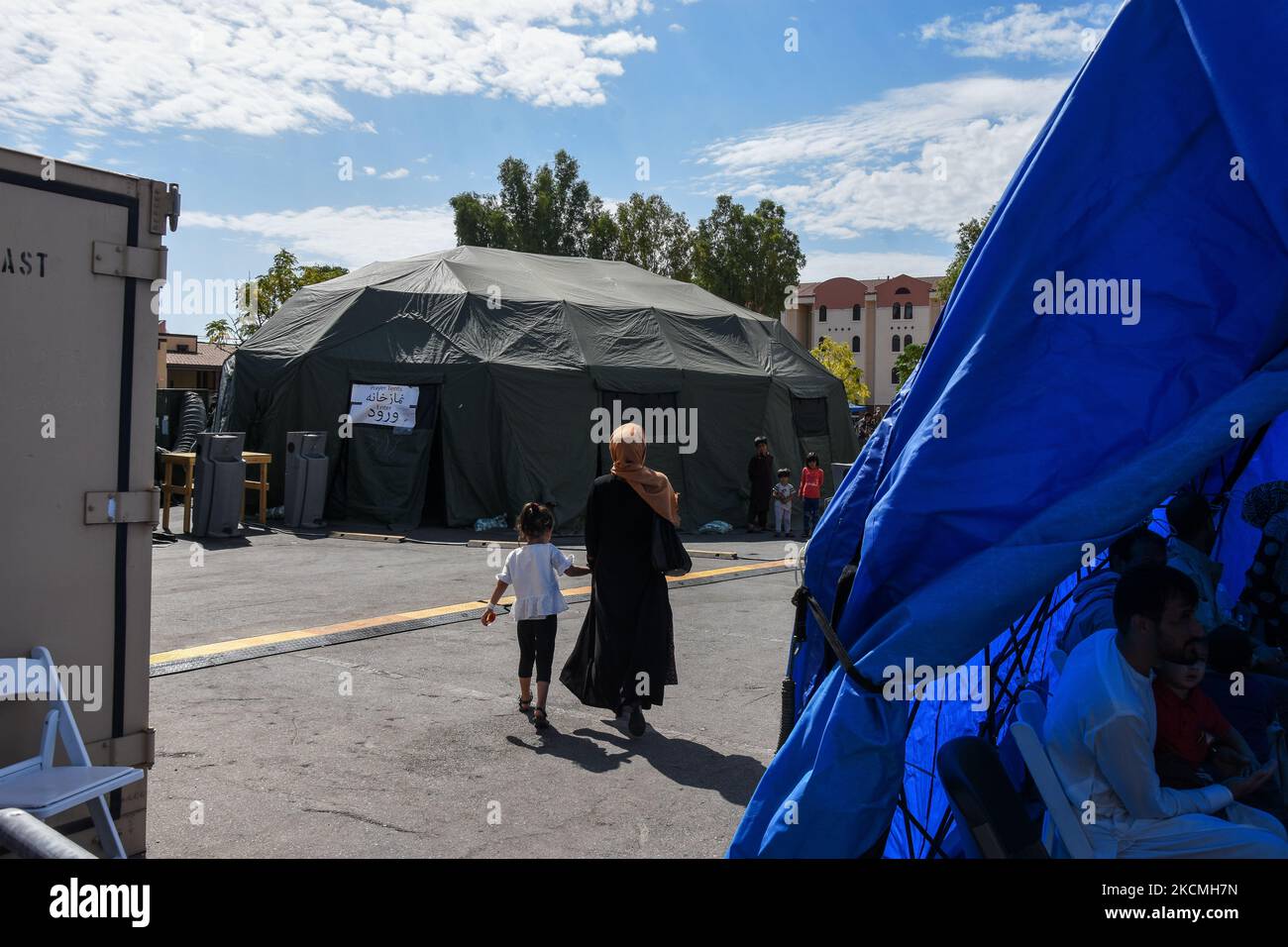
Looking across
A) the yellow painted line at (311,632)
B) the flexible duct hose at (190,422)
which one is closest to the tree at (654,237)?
the flexible duct hose at (190,422)

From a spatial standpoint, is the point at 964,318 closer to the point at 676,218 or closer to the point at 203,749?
the point at 203,749

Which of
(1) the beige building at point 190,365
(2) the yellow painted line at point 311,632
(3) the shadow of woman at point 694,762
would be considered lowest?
(3) the shadow of woman at point 694,762

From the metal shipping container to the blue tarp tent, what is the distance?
2.47m

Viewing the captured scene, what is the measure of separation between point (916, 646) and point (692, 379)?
16.6 m

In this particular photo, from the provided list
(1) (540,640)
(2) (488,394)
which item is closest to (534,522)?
(1) (540,640)

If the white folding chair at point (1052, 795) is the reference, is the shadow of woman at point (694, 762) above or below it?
below

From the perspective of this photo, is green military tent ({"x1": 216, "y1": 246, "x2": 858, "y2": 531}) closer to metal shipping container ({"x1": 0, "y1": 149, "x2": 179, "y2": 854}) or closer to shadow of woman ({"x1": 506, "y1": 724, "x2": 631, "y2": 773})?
shadow of woman ({"x1": 506, "y1": 724, "x2": 631, "y2": 773})

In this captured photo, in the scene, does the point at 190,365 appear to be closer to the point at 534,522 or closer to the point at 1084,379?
the point at 534,522

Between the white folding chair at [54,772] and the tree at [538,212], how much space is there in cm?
5401

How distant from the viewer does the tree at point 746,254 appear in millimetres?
54031

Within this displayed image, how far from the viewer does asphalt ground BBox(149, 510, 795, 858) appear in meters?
4.86

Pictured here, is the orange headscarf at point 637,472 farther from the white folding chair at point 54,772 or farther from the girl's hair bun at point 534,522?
the white folding chair at point 54,772
